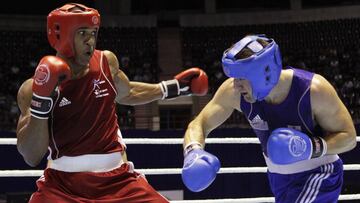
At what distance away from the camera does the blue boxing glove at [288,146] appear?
1.80m

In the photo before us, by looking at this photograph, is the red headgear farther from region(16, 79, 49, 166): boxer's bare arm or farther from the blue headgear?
the blue headgear

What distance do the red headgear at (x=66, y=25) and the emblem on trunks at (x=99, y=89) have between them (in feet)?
0.48

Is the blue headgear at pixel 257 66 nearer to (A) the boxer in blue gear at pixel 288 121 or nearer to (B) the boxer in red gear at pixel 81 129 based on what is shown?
(A) the boxer in blue gear at pixel 288 121

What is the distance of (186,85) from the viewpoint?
256cm

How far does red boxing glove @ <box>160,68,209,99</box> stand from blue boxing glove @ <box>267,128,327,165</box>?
755mm

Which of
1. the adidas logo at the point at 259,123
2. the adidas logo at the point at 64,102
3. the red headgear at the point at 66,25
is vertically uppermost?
the red headgear at the point at 66,25

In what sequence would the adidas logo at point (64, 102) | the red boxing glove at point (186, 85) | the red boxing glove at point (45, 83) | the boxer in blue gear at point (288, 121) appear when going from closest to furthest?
the red boxing glove at point (45, 83) < the boxer in blue gear at point (288, 121) < the adidas logo at point (64, 102) < the red boxing glove at point (186, 85)

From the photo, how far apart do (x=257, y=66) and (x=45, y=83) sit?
75 cm

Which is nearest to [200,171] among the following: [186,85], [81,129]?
[81,129]

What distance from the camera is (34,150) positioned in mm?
1838

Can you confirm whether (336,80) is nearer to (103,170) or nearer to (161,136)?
(161,136)

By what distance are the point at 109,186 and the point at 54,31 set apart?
633mm

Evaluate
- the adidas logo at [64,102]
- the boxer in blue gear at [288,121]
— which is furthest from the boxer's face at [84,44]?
the boxer in blue gear at [288,121]

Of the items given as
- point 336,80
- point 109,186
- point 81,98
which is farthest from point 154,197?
point 336,80
